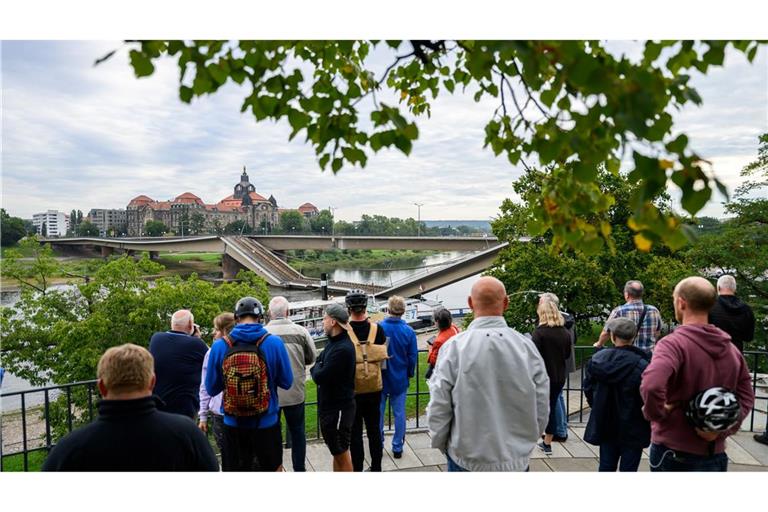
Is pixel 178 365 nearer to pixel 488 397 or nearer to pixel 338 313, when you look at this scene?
pixel 338 313

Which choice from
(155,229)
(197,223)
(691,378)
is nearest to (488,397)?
(691,378)

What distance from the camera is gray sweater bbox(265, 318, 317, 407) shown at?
13.2ft

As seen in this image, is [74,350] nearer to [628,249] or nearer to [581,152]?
[581,152]

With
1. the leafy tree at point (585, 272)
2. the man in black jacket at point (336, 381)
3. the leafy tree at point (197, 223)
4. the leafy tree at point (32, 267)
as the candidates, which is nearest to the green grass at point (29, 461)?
the leafy tree at point (32, 267)

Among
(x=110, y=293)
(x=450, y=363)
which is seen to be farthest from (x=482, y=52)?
(x=110, y=293)

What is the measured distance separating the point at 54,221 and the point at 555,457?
2966 inches

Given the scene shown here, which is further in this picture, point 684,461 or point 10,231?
point 10,231

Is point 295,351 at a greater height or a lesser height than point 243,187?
lesser

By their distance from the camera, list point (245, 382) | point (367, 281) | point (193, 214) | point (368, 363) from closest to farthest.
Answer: point (245, 382)
point (368, 363)
point (367, 281)
point (193, 214)

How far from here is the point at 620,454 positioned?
144 inches

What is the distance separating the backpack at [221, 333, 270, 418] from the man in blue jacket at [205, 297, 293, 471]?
0.03 meters

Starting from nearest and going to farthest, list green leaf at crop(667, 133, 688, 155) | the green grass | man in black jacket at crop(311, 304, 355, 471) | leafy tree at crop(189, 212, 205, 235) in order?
green leaf at crop(667, 133, 688, 155) < man in black jacket at crop(311, 304, 355, 471) < the green grass < leafy tree at crop(189, 212, 205, 235)

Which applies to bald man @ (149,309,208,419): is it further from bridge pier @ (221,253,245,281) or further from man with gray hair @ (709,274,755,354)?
bridge pier @ (221,253,245,281)

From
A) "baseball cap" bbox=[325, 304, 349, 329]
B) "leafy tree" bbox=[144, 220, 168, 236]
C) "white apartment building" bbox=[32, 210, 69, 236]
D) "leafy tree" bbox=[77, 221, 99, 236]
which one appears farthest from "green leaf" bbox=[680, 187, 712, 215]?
"leafy tree" bbox=[144, 220, 168, 236]
